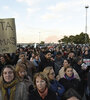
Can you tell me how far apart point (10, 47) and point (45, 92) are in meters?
2.42

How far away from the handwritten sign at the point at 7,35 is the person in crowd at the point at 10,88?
173 cm

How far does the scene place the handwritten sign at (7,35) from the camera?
15.2 feet

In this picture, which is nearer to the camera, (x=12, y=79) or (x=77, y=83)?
(x=12, y=79)

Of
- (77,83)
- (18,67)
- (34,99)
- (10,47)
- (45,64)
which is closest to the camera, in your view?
(34,99)

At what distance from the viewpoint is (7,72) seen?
2945mm

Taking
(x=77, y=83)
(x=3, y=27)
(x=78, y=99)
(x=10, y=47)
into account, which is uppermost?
(x=3, y=27)

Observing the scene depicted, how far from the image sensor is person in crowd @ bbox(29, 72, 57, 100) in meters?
2.60

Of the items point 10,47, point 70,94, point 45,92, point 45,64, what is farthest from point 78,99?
point 45,64

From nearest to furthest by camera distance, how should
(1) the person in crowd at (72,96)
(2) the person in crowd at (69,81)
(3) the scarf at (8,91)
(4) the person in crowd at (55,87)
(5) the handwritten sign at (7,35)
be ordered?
(1) the person in crowd at (72,96) < (3) the scarf at (8,91) < (4) the person in crowd at (55,87) < (2) the person in crowd at (69,81) < (5) the handwritten sign at (7,35)

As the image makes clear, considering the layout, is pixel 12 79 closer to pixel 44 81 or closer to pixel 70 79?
pixel 44 81

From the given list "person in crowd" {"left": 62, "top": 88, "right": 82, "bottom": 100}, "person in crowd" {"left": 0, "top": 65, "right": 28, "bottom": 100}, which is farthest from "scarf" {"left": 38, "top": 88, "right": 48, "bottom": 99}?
"person in crowd" {"left": 62, "top": 88, "right": 82, "bottom": 100}

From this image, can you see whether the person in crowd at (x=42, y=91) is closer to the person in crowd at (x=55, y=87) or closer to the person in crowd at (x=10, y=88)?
the person in crowd at (x=10, y=88)

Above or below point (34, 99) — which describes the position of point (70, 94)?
above

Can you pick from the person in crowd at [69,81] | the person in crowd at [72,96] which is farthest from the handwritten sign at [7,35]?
the person in crowd at [72,96]
